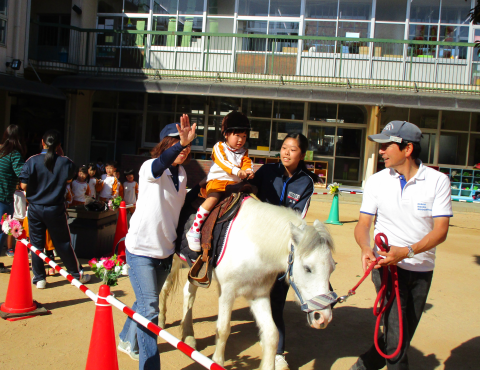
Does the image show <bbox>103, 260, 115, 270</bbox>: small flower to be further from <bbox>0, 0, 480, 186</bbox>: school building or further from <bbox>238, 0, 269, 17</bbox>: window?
Answer: <bbox>238, 0, 269, 17</bbox>: window

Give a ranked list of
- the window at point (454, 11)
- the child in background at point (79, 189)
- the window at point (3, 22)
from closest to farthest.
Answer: the child in background at point (79, 189) → the window at point (3, 22) → the window at point (454, 11)

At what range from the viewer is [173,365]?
322cm

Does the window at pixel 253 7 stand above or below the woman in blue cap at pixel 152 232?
above

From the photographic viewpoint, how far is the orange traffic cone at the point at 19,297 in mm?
3902

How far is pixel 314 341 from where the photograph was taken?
389 cm

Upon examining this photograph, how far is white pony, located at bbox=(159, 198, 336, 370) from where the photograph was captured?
262 centimetres

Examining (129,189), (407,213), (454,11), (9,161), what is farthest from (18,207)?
(454,11)

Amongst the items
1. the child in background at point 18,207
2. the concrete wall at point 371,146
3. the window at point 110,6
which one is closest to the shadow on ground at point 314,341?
the child in background at point 18,207

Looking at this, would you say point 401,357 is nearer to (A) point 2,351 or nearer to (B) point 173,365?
(B) point 173,365

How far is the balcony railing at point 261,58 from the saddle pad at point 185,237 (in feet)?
40.4

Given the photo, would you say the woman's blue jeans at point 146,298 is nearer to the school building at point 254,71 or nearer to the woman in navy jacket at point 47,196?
the woman in navy jacket at point 47,196

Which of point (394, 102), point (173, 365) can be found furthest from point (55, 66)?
point (173, 365)

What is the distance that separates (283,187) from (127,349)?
1.95 metres

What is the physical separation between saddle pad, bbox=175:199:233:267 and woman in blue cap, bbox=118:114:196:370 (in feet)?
0.85
